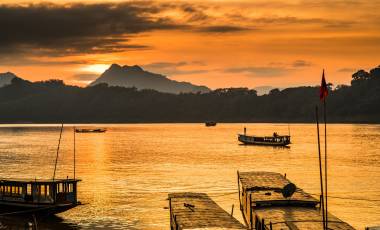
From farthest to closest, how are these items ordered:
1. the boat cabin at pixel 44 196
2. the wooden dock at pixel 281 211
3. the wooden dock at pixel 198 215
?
1. the boat cabin at pixel 44 196
2. the wooden dock at pixel 198 215
3. the wooden dock at pixel 281 211

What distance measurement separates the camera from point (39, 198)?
6638cm

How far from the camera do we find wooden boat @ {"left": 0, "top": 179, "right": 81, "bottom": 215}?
6538 cm

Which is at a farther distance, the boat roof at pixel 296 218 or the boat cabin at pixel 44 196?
the boat cabin at pixel 44 196

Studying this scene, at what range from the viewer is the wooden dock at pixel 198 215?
4541 centimetres

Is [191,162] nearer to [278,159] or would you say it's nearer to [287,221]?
[278,159]

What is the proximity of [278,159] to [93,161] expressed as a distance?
1866 inches

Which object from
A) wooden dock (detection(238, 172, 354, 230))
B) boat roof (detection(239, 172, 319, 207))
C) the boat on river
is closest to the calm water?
the boat on river

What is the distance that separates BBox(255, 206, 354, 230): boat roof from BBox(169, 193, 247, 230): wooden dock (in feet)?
9.22

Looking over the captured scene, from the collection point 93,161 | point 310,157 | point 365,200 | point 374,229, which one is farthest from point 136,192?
point 310,157

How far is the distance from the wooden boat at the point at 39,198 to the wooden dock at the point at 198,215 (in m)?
12.0

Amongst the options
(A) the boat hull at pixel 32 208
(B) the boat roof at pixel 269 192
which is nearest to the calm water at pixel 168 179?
(A) the boat hull at pixel 32 208

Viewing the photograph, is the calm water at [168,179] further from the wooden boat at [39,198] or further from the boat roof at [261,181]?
the boat roof at [261,181]

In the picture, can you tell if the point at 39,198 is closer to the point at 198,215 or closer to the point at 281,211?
the point at 198,215

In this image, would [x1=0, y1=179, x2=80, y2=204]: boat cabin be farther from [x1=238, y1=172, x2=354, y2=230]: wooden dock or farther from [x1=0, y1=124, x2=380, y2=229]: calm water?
[x1=238, y1=172, x2=354, y2=230]: wooden dock
